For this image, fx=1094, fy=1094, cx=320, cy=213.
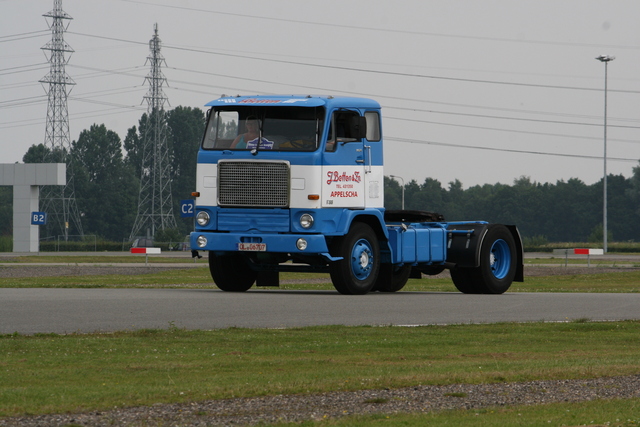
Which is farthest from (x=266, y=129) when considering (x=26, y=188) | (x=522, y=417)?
(x=26, y=188)

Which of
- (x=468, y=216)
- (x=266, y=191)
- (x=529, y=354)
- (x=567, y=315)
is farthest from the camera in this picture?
(x=468, y=216)

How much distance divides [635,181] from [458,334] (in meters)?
129

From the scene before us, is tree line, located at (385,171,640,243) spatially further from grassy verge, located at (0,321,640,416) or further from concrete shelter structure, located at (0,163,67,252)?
grassy verge, located at (0,321,640,416)

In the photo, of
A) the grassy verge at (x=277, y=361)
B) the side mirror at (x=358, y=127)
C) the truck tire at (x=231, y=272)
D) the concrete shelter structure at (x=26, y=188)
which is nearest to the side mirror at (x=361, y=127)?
the side mirror at (x=358, y=127)

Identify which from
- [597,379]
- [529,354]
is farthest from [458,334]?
[597,379]

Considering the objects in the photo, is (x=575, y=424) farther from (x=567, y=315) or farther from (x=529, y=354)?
(x=567, y=315)

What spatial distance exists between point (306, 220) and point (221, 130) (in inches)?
98.3

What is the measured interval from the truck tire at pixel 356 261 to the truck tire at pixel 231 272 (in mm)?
2295

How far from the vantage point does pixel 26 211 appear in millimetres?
73125

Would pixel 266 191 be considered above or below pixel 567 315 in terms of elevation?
above

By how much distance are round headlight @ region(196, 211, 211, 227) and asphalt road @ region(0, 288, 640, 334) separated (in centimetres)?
140

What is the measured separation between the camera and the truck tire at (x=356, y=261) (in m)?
20.8

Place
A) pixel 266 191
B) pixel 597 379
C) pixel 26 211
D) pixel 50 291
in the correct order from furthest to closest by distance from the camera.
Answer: pixel 26 211 → pixel 50 291 → pixel 266 191 → pixel 597 379

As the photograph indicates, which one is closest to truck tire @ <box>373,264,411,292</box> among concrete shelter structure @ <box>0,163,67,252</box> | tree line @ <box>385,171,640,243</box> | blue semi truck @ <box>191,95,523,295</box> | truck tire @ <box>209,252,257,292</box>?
blue semi truck @ <box>191,95,523,295</box>
